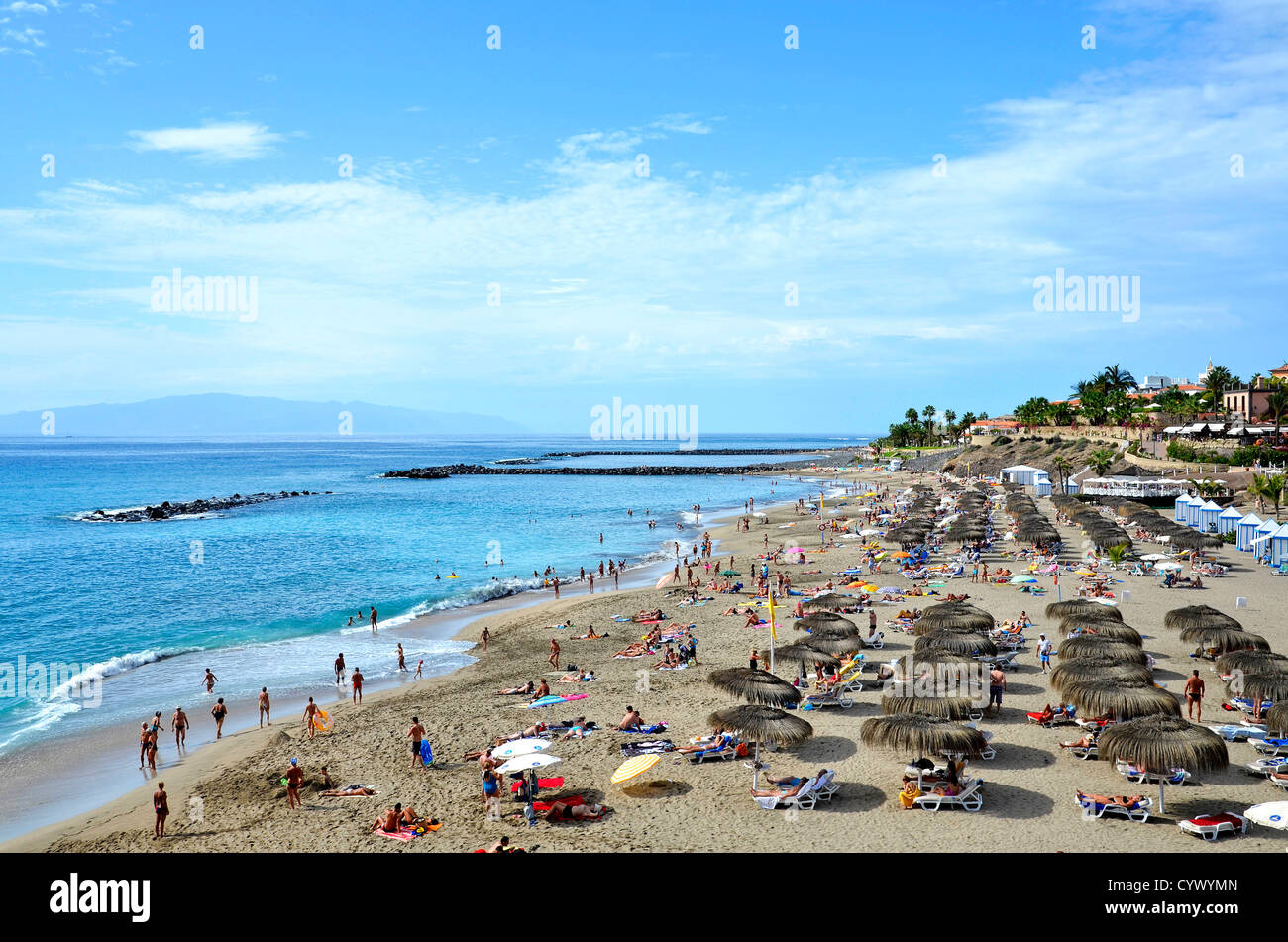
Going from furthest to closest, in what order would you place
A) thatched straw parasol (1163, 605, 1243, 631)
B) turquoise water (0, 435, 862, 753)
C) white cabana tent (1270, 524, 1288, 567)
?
1. white cabana tent (1270, 524, 1288, 567)
2. turquoise water (0, 435, 862, 753)
3. thatched straw parasol (1163, 605, 1243, 631)

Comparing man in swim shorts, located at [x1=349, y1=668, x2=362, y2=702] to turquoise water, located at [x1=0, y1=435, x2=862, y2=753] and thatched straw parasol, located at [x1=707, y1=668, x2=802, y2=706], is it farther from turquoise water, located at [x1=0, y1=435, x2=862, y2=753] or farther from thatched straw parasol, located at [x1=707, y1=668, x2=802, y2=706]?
thatched straw parasol, located at [x1=707, y1=668, x2=802, y2=706]

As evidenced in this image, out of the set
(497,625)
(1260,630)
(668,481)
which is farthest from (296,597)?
(668,481)

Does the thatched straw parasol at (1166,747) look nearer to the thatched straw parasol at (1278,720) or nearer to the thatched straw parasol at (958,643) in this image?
the thatched straw parasol at (1278,720)

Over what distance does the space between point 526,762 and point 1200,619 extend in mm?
16512

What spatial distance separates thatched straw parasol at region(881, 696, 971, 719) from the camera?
14008 mm

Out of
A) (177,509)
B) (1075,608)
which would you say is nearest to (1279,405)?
(1075,608)

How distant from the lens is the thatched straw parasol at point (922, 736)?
1290 centimetres

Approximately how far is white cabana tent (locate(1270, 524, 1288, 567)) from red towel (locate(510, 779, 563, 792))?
32.0m

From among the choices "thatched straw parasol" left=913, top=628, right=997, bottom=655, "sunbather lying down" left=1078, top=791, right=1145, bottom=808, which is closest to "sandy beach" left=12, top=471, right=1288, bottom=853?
"sunbather lying down" left=1078, top=791, right=1145, bottom=808

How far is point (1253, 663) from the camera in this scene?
53.5ft

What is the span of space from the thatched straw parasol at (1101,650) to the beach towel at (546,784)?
11.1m
